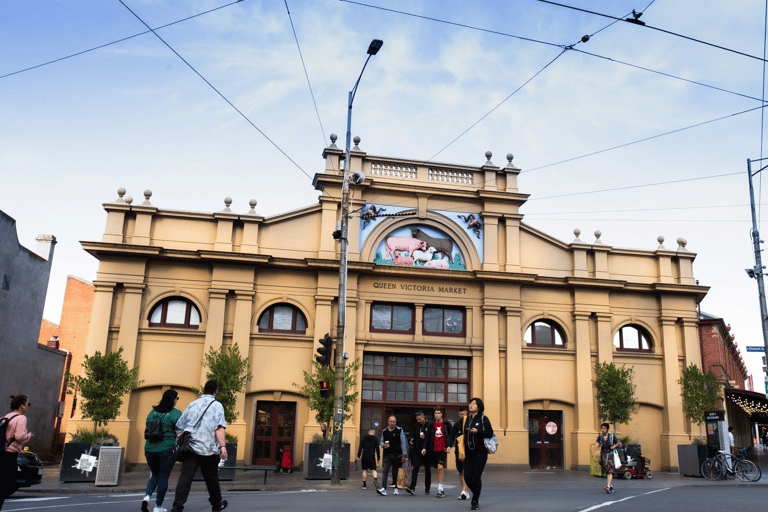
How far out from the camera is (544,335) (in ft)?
93.6

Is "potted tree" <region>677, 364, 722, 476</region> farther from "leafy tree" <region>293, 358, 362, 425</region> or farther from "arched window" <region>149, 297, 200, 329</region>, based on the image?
"arched window" <region>149, 297, 200, 329</region>

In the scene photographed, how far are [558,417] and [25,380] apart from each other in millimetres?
22418

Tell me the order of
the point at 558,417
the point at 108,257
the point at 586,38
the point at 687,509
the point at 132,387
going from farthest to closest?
the point at 558,417
the point at 108,257
the point at 132,387
the point at 586,38
the point at 687,509

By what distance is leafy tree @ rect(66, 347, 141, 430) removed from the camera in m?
22.0

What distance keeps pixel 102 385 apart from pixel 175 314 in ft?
14.5

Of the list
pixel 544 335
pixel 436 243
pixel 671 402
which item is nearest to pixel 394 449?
pixel 436 243

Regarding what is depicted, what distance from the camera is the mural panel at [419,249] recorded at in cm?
2773

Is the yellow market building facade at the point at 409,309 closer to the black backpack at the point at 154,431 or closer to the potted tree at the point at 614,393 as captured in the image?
the potted tree at the point at 614,393

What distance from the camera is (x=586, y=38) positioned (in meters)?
14.5

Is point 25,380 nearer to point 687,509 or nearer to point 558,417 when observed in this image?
point 558,417

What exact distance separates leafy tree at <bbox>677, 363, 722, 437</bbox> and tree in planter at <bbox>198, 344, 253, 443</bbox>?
16898 mm

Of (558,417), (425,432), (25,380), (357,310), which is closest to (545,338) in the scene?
(558,417)

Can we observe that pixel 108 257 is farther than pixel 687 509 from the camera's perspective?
Yes

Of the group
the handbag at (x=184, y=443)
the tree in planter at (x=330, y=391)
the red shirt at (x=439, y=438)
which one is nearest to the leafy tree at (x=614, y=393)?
the tree in planter at (x=330, y=391)
